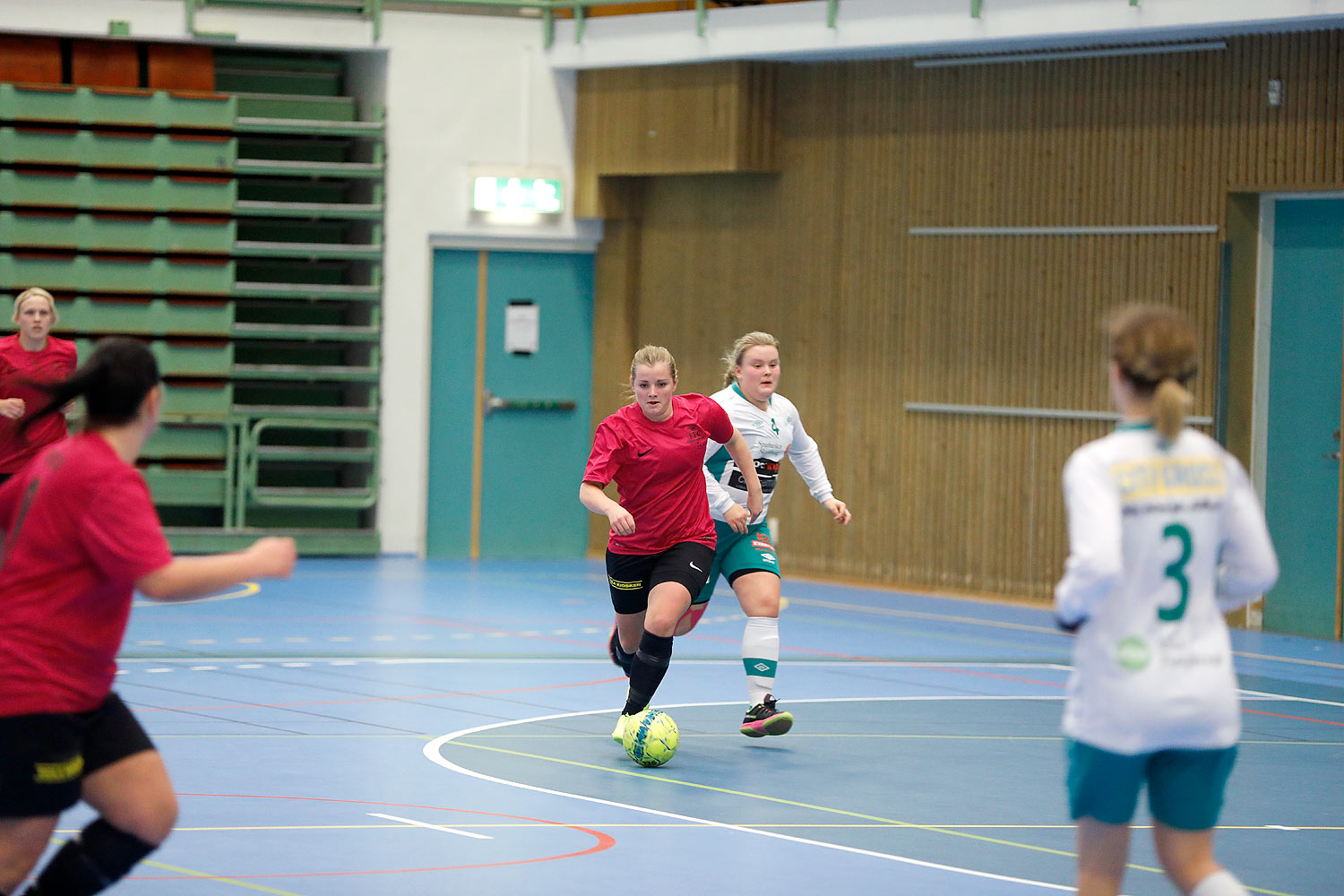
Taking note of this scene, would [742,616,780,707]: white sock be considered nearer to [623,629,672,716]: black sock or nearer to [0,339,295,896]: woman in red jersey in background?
[623,629,672,716]: black sock

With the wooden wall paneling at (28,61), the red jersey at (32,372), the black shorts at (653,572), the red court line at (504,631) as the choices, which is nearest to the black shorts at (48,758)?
the black shorts at (653,572)

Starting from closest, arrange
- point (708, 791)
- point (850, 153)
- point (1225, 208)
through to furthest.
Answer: point (708, 791)
point (1225, 208)
point (850, 153)

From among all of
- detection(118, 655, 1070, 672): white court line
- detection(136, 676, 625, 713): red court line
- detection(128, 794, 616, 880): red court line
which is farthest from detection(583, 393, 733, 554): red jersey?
detection(118, 655, 1070, 672): white court line

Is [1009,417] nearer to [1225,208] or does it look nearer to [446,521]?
[1225,208]

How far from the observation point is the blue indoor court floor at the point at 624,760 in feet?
18.7

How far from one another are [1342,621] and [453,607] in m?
→ 6.60

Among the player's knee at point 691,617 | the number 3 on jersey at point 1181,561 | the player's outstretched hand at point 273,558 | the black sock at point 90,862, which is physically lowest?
the black sock at point 90,862

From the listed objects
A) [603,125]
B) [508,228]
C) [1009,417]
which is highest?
[603,125]

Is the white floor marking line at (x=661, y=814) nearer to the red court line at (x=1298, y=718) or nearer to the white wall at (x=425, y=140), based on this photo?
the red court line at (x=1298, y=718)

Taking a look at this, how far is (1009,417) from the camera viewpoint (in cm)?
1411

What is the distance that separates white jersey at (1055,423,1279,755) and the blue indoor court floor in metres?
1.89

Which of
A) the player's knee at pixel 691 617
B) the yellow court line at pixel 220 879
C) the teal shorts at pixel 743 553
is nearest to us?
the yellow court line at pixel 220 879

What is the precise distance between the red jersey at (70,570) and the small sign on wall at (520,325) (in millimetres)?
12690

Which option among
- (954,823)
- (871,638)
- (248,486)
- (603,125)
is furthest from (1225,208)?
(248,486)
